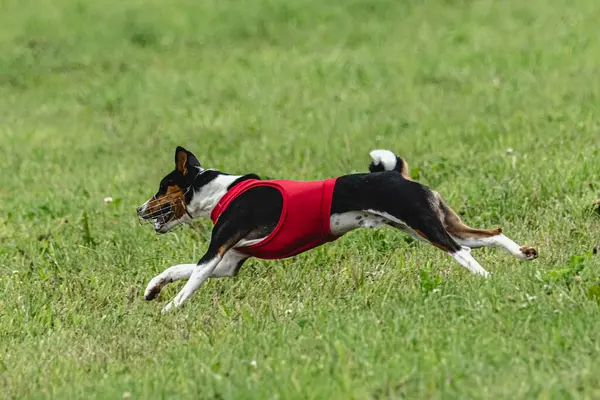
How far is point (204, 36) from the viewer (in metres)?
17.7

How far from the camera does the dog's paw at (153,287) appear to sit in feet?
23.1

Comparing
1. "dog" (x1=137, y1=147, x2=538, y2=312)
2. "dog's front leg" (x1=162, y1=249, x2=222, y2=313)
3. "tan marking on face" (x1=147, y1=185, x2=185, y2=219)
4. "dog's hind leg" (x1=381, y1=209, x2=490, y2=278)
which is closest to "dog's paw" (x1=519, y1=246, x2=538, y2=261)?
"dog" (x1=137, y1=147, x2=538, y2=312)

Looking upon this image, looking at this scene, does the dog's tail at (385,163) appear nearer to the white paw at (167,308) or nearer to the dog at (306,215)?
the dog at (306,215)

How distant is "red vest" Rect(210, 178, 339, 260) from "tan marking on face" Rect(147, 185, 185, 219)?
2.32ft

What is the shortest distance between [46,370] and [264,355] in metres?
1.22

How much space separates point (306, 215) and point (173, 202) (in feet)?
3.62

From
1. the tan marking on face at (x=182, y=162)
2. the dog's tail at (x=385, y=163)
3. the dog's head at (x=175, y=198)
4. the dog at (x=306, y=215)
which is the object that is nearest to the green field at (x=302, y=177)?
the dog at (x=306, y=215)

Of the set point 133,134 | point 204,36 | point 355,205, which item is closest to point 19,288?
point 355,205

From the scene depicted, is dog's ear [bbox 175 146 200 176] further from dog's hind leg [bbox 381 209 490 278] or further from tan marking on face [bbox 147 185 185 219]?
dog's hind leg [bbox 381 209 490 278]

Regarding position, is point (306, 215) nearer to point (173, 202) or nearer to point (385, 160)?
point (385, 160)

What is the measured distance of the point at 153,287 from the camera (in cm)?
705

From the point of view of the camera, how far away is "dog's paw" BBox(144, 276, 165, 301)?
23.1 ft

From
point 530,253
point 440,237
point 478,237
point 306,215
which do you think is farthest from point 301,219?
point 530,253

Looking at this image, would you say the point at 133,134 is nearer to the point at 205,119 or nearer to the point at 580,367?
the point at 205,119
